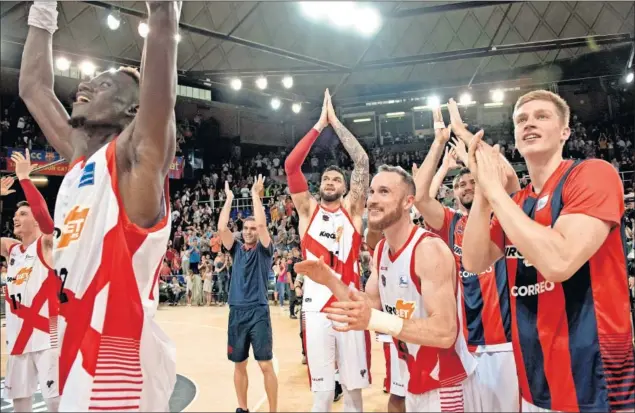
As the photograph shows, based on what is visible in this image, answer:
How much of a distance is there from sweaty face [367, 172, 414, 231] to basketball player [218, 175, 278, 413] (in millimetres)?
2729

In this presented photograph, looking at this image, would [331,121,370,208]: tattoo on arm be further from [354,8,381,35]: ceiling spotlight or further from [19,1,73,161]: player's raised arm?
[354,8,381,35]: ceiling spotlight

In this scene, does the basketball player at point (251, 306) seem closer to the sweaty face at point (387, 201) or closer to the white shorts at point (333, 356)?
the white shorts at point (333, 356)

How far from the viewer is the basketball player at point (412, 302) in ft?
7.56

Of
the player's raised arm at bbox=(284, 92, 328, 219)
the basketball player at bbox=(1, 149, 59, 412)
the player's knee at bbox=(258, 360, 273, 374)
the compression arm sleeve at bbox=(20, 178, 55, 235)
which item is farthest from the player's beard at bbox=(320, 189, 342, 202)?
the basketball player at bbox=(1, 149, 59, 412)

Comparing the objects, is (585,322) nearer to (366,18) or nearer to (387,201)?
(387,201)

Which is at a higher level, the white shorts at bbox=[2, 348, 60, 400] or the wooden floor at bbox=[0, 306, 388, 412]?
the white shorts at bbox=[2, 348, 60, 400]

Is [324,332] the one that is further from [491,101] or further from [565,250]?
[491,101]

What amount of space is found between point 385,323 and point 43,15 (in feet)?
7.96

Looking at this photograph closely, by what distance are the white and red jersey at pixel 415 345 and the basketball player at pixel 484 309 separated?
1.72 ft

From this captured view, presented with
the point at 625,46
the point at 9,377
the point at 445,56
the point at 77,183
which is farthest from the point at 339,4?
the point at 625,46

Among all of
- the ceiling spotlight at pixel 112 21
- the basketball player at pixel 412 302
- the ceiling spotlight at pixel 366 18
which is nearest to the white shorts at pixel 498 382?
the basketball player at pixel 412 302

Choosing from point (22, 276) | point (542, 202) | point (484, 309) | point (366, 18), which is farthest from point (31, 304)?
point (366, 18)

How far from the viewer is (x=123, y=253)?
1.83 meters

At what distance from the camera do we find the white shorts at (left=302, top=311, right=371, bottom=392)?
4098mm
